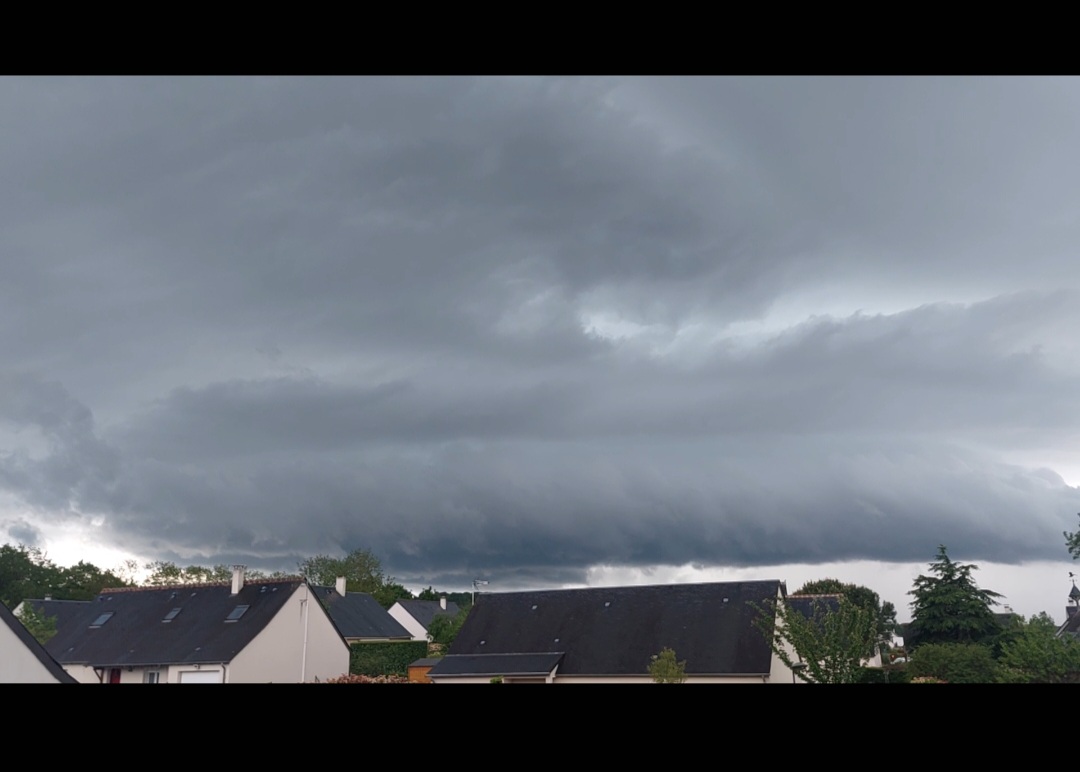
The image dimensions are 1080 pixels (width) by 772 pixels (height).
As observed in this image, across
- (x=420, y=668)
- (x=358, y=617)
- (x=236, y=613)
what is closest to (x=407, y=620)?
(x=358, y=617)

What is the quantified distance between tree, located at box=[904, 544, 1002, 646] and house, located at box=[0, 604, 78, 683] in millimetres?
26315

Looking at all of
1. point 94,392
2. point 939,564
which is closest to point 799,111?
point 939,564

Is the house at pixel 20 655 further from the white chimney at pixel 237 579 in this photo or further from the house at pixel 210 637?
the white chimney at pixel 237 579

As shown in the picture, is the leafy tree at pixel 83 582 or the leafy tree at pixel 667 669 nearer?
the leafy tree at pixel 667 669

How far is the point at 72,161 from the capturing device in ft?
51.5

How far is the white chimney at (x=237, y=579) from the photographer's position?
29.7 m

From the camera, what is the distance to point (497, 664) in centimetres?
3069

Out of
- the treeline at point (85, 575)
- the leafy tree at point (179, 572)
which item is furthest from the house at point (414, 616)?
the leafy tree at point (179, 572)

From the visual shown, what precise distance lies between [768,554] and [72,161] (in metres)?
29.8

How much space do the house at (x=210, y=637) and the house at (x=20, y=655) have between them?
12.8 meters

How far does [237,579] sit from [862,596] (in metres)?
30.6

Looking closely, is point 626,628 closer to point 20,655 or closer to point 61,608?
point 20,655
